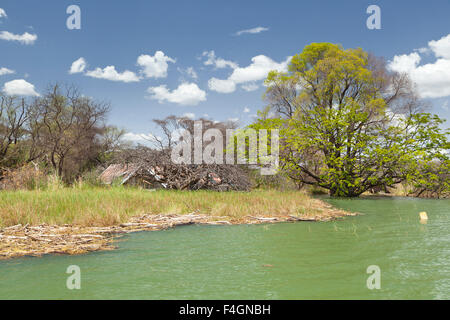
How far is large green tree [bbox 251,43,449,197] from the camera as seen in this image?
67.4 ft

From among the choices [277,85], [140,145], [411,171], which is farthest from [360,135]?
[140,145]

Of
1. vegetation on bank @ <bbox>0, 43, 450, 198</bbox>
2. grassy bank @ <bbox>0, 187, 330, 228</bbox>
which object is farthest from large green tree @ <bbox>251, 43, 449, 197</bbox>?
grassy bank @ <bbox>0, 187, 330, 228</bbox>

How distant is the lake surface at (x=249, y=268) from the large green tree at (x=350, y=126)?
13.7 metres

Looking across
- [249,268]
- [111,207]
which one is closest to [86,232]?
[111,207]

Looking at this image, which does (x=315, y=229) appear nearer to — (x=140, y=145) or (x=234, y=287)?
(x=234, y=287)

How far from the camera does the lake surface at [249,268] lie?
4.19 meters

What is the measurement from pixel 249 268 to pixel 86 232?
4918mm

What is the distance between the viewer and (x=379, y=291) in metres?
4.18

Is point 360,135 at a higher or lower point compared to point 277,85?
lower

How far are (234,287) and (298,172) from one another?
20.5 metres

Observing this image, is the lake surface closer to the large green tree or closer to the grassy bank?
the grassy bank

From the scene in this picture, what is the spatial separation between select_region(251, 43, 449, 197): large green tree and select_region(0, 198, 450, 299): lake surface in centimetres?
1374

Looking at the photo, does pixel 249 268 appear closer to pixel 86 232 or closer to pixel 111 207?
pixel 86 232

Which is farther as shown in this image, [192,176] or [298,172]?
[298,172]
